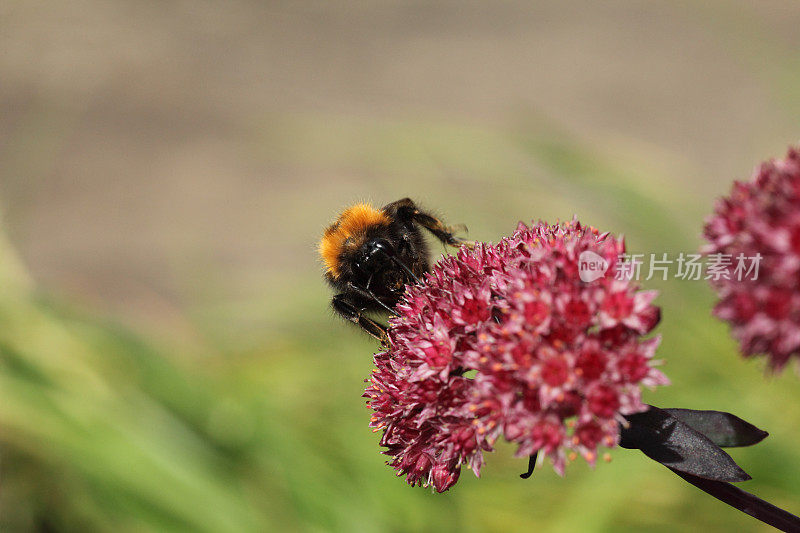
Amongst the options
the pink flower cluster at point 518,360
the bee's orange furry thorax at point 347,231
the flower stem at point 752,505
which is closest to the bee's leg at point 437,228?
the bee's orange furry thorax at point 347,231

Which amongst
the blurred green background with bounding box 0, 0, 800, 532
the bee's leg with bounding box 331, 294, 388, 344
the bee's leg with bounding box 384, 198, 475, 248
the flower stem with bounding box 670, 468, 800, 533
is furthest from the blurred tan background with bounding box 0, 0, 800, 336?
the flower stem with bounding box 670, 468, 800, 533

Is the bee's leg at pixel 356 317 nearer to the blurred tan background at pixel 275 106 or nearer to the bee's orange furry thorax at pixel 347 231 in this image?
the bee's orange furry thorax at pixel 347 231

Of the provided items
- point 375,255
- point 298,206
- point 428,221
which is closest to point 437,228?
point 428,221

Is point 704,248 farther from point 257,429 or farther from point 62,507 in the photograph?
point 62,507

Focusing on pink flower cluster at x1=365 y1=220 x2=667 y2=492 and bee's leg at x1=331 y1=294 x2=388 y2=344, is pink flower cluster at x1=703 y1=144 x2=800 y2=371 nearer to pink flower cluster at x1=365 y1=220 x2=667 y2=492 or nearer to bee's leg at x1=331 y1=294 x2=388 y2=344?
pink flower cluster at x1=365 y1=220 x2=667 y2=492

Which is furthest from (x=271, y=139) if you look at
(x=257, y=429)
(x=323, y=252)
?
(x=323, y=252)

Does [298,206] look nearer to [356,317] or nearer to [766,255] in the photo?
[356,317]
